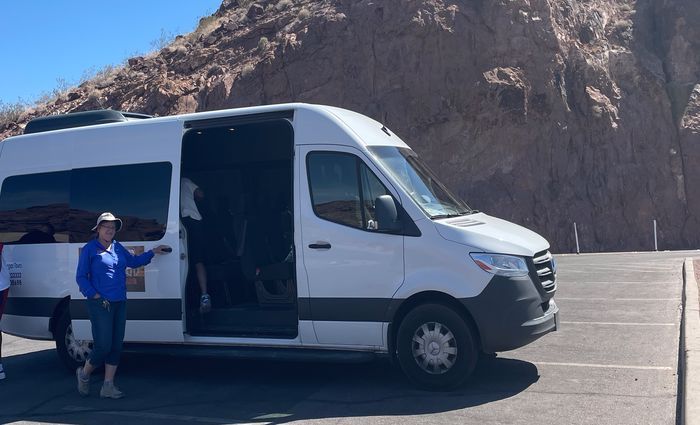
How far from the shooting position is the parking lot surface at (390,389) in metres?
6.89

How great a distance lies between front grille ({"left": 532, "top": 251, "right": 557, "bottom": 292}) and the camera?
7.75 m

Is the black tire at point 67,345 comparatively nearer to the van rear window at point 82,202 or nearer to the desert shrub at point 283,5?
the van rear window at point 82,202

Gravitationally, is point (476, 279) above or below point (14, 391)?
above

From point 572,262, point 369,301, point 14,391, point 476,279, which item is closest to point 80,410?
point 14,391

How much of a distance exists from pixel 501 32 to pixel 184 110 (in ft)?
42.0

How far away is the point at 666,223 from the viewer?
2788 centimetres

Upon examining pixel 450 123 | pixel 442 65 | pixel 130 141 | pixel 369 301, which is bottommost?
pixel 369 301

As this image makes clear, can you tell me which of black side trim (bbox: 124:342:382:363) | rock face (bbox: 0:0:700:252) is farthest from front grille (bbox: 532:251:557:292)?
rock face (bbox: 0:0:700:252)

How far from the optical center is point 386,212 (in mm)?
7605

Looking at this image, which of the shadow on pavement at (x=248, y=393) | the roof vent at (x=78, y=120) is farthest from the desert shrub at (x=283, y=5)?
the shadow on pavement at (x=248, y=393)

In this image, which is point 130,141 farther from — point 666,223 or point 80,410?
point 666,223

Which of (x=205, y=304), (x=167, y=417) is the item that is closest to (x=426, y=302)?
(x=167, y=417)

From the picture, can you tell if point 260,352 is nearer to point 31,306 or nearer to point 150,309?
point 150,309

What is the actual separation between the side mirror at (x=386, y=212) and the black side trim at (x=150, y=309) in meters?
2.68
